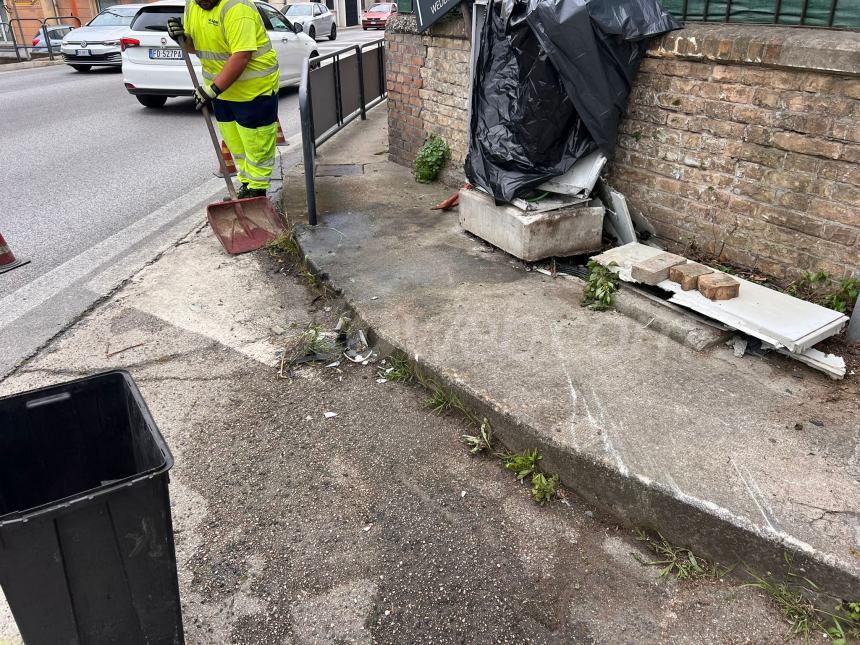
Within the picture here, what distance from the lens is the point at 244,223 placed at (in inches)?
211

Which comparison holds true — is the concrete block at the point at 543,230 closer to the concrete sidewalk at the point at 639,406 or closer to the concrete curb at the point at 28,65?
the concrete sidewalk at the point at 639,406

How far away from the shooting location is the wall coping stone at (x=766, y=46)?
128 inches

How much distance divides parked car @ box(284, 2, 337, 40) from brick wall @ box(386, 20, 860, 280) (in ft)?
70.7

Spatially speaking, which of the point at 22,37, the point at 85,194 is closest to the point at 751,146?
the point at 85,194

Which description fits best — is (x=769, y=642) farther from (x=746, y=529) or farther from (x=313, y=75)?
(x=313, y=75)

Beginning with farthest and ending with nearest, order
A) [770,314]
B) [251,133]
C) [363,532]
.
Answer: [251,133] < [770,314] < [363,532]

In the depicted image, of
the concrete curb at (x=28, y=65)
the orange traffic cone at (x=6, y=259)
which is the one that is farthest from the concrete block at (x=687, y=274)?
the concrete curb at (x=28, y=65)

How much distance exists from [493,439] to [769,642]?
50.4 inches

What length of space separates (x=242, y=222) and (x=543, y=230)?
249 cm

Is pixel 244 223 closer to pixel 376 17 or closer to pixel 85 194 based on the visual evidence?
pixel 85 194

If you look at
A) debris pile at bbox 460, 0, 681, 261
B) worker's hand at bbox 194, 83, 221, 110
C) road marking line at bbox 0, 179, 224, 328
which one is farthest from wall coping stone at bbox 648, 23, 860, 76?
road marking line at bbox 0, 179, 224, 328

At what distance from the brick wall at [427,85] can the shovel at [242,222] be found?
1.70 metres

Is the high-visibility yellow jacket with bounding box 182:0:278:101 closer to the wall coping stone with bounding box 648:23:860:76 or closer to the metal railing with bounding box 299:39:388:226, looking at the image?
the metal railing with bounding box 299:39:388:226

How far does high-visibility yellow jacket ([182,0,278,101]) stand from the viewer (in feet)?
16.8
